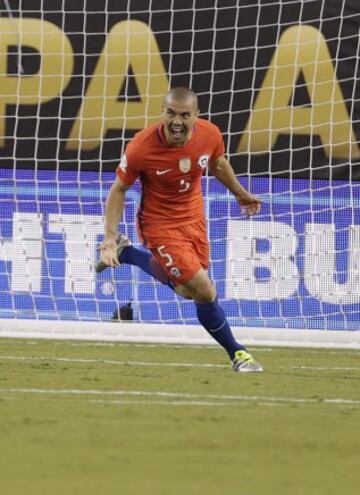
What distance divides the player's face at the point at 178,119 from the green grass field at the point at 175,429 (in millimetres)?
1571

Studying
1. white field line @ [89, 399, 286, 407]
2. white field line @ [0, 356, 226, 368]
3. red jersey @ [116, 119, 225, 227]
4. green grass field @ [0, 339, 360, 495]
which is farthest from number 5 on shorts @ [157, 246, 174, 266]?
white field line @ [89, 399, 286, 407]

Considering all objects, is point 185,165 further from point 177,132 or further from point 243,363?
point 243,363

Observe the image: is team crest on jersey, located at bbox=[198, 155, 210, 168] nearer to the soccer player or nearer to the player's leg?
the soccer player

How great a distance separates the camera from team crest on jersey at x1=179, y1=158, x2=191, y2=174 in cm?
888

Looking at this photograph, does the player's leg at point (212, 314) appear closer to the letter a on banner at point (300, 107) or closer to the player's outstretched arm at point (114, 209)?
the player's outstretched arm at point (114, 209)

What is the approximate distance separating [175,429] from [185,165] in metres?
3.24

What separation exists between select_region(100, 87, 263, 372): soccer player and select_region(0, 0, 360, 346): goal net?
4.33 meters

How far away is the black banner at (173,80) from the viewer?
44.6 feet

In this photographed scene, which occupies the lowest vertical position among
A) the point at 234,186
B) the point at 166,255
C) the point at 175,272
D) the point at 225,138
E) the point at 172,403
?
the point at 172,403

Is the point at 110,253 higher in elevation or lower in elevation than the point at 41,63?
lower

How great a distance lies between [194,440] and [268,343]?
20.9 ft

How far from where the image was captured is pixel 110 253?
844 centimetres

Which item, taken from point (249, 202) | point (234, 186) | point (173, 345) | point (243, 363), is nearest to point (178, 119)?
point (234, 186)

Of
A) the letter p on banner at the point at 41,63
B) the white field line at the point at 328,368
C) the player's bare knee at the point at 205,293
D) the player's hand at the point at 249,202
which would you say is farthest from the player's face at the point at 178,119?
the letter p on banner at the point at 41,63
